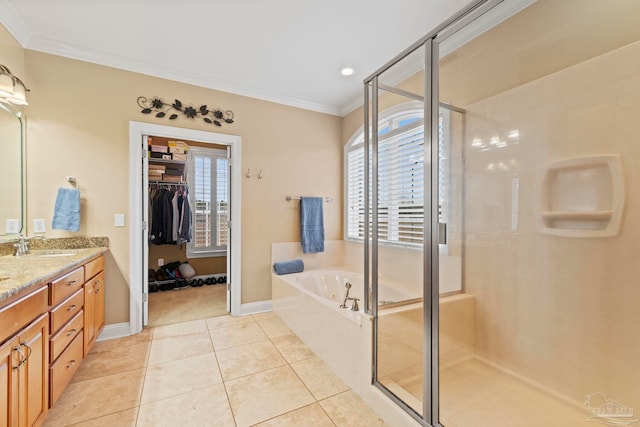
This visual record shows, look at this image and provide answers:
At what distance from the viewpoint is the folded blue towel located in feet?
10.8

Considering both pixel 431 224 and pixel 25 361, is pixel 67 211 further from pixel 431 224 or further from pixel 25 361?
pixel 431 224

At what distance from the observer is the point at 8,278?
1321mm

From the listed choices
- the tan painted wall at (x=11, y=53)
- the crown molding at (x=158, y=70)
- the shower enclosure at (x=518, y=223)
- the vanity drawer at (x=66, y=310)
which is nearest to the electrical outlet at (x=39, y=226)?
the vanity drawer at (x=66, y=310)

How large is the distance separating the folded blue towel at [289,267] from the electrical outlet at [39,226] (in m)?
2.14

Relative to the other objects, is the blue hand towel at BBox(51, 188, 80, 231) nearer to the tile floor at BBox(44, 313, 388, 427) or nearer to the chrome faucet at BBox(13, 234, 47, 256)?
the chrome faucet at BBox(13, 234, 47, 256)

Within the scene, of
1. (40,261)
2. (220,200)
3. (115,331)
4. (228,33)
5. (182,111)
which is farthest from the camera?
(220,200)

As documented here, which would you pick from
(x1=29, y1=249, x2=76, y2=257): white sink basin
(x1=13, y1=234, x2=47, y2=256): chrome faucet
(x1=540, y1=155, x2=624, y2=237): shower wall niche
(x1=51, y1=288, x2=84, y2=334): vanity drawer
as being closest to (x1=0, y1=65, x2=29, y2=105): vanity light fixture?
(x1=13, y1=234, x2=47, y2=256): chrome faucet

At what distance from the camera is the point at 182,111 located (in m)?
2.93

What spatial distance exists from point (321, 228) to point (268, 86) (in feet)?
6.11

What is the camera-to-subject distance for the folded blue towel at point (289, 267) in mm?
3277

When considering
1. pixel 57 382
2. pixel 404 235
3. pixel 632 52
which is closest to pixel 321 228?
pixel 404 235

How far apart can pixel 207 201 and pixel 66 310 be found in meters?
3.25

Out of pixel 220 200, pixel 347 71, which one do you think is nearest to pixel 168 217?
pixel 220 200

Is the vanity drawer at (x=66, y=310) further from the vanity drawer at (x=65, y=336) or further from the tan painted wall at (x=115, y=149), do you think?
the tan painted wall at (x=115, y=149)
